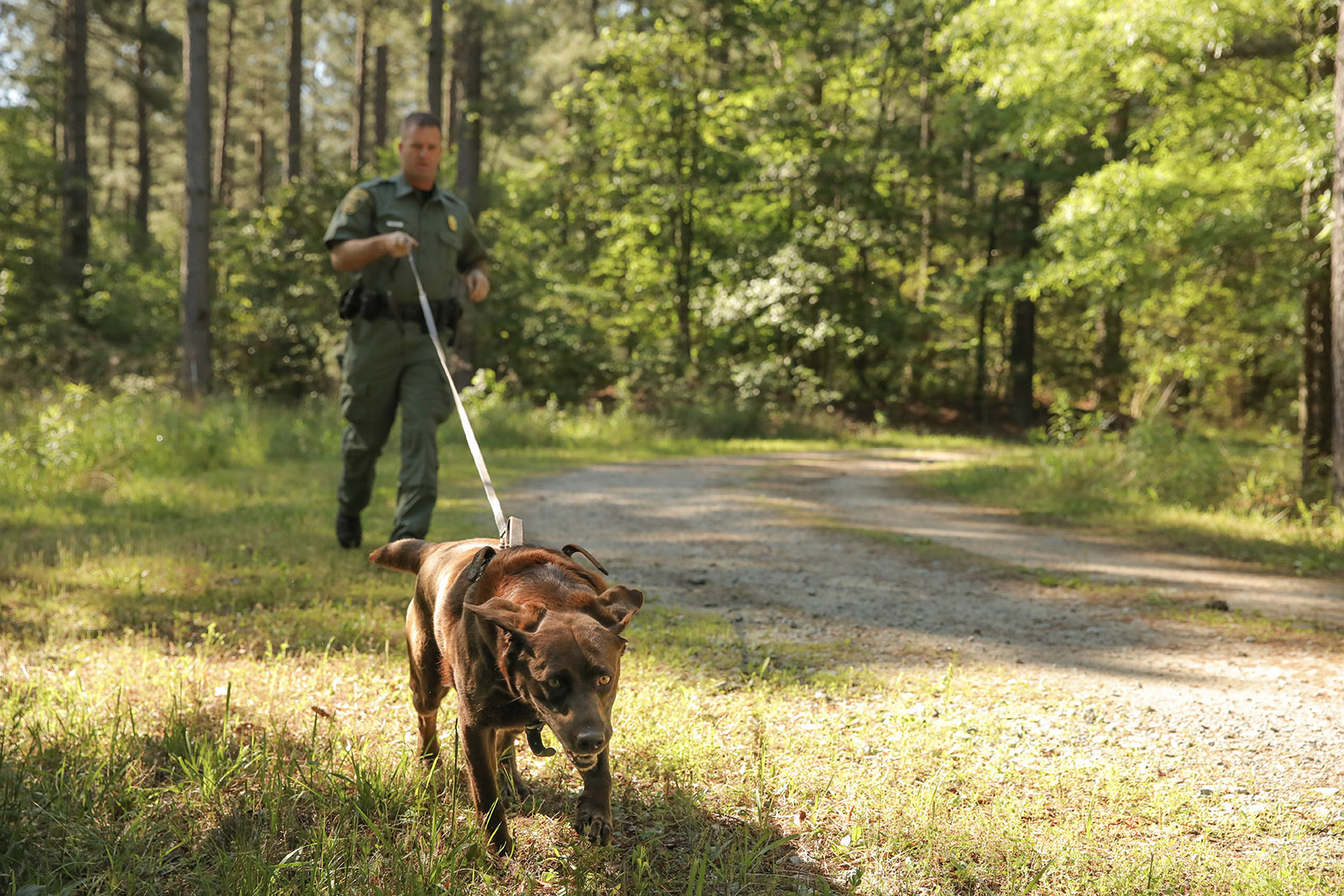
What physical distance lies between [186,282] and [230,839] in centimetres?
1346

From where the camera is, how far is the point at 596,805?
2.10 metres

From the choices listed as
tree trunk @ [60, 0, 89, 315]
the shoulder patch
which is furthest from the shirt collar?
tree trunk @ [60, 0, 89, 315]

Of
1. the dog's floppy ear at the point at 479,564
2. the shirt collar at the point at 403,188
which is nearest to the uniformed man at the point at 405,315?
the shirt collar at the point at 403,188

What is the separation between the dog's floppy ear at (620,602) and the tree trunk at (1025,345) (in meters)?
22.9

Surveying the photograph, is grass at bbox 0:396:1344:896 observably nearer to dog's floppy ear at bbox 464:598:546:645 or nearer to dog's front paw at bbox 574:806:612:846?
dog's front paw at bbox 574:806:612:846

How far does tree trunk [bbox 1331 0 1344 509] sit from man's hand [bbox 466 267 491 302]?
6569 mm

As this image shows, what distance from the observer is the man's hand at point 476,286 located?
5.27 metres

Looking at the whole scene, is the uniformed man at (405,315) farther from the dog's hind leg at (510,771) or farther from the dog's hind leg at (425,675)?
the dog's hind leg at (510,771)

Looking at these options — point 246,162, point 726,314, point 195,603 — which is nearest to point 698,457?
point 726,314

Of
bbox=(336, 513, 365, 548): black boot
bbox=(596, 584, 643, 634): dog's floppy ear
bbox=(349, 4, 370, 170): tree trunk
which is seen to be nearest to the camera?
bbox=(596, 584, 643, 634): dog's floppy ear

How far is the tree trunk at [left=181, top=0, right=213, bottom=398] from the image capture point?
43.8ft

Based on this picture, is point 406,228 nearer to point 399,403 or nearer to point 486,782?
point 399,403

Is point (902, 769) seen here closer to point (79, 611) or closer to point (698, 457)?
Result: point (79, 611)

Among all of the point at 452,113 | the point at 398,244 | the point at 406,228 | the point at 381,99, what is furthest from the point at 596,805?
the point at 381,99
